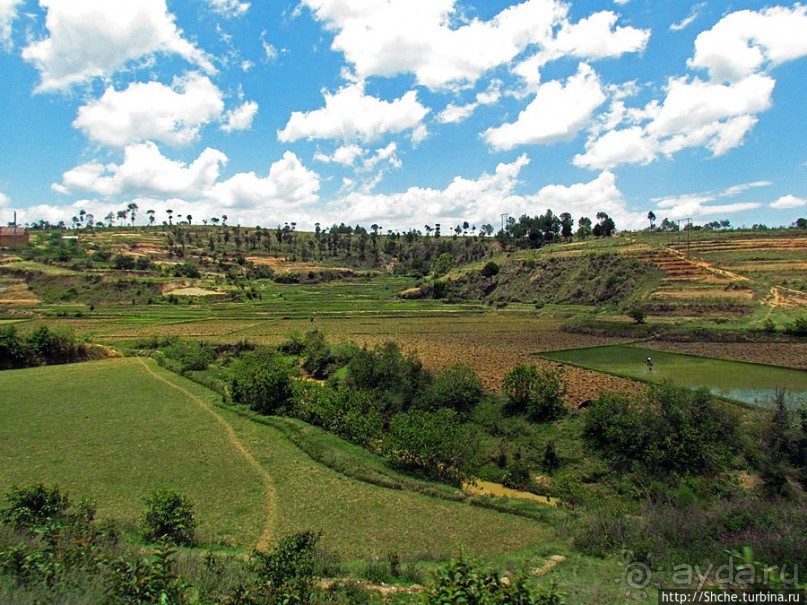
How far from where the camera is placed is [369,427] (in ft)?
80.8

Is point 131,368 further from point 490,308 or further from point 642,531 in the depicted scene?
point 490,308

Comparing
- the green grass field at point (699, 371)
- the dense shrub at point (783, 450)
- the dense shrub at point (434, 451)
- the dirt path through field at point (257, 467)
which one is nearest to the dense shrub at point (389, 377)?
the dense shrub at point (434, 451)

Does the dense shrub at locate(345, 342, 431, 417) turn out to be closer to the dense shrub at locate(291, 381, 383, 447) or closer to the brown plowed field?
the dense shrub at locate(291, 381, 383, 447)

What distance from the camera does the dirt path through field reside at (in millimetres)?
14648

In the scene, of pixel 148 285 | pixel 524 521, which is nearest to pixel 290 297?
pixel 148 285

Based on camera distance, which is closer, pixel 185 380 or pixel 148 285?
pixel 185 380

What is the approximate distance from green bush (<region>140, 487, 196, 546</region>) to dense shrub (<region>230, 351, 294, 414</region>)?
14153mm

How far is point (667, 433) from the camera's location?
20.0 metres

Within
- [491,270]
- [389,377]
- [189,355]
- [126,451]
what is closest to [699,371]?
[389,377]

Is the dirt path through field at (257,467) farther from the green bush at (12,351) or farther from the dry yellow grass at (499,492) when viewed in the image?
the green bush at (12,351)

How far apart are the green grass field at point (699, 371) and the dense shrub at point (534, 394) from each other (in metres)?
5.69

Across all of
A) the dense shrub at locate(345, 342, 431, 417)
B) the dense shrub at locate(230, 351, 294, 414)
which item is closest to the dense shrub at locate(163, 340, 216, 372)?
the dense shrub at locate(230, 351, 294, 414)

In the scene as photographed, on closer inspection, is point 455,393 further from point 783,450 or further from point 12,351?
point 12,351

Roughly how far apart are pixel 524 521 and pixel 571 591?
7.14 metres
